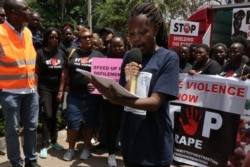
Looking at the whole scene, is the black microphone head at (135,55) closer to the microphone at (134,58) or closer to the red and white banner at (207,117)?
the microphone at (134,58)

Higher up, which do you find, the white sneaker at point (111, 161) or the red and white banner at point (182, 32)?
the red and white banner at point (182, 32)

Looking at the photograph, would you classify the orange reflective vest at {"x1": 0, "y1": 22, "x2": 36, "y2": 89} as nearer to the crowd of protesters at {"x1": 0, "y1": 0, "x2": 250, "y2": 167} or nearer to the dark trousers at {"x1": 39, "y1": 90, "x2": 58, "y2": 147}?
the crowd of protesters at {"x1": 0, "y1": 0, "x2": 250, "y2": 167}

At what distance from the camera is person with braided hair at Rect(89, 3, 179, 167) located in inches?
88.8

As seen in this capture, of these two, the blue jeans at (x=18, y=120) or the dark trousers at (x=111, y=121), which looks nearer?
the blue jeans at (x=18, y=120)

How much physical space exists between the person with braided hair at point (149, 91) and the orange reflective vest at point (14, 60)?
223cm

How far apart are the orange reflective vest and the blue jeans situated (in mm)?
148

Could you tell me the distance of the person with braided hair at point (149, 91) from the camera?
2.26 meters

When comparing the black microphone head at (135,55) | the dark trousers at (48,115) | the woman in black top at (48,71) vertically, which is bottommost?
the dark trousers at (48,115)

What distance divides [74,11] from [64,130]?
29239 millimetres

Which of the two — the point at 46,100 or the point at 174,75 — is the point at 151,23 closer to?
the point at 174,75

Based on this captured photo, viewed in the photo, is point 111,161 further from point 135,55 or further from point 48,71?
point 135,55

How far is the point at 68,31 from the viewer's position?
278 inches

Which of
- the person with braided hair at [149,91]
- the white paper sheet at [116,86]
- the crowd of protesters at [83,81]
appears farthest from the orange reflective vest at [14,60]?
the white paper sheet at [116,86]

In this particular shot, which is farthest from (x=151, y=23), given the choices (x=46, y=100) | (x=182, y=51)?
(x=182, y=51)
